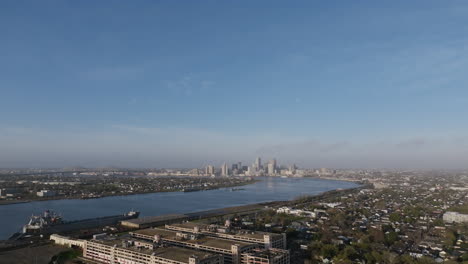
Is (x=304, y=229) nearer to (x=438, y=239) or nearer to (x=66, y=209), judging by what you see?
(x=438, y=239)

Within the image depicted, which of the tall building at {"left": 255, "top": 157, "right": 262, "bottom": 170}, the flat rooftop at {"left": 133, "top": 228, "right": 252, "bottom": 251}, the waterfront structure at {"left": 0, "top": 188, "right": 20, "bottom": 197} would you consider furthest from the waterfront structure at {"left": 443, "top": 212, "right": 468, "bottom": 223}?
the tall building at {"left": 255, "top": 157, "right": 262, "bottom": 170}

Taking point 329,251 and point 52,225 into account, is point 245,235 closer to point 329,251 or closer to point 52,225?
point 329,251

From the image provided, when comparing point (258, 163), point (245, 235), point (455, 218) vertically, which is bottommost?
point (455, 218)

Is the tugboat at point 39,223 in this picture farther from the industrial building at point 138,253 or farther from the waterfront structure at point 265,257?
the waterfront structure at point 265,257

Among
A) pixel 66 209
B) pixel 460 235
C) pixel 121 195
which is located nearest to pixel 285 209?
pixel 460 235

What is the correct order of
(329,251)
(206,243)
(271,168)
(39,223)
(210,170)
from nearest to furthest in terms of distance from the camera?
(206,243) → (329,251) → (39,223) → (210,170) → (271,168)

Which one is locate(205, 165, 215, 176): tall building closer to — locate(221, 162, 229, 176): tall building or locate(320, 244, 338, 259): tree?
locate(221, 162, 229, 176): tall building

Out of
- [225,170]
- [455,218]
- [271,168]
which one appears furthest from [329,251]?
[271,168]
